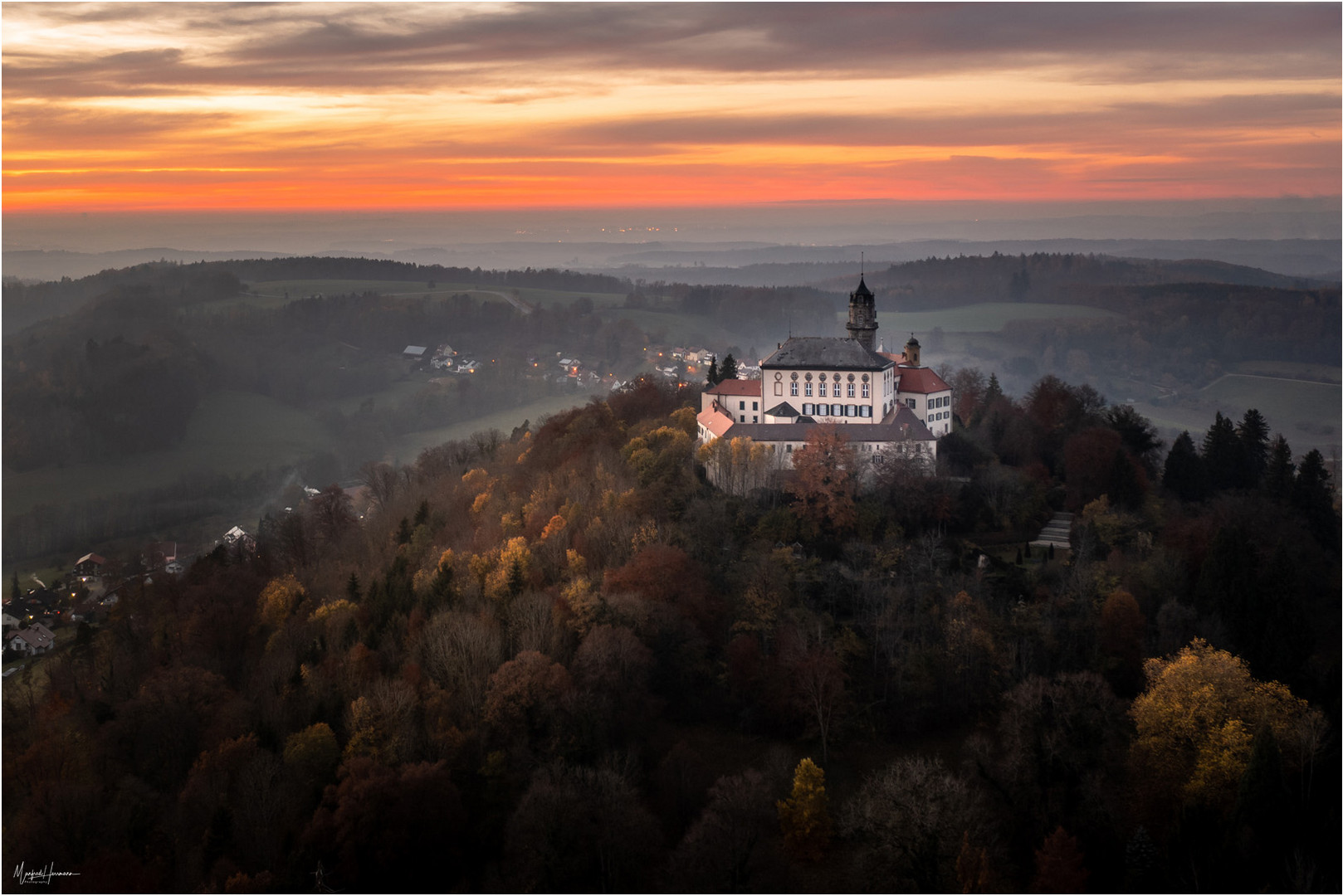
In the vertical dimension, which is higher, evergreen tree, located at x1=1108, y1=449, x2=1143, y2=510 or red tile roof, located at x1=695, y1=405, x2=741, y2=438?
red tile roof, located at x1=695, y1=405, x2=741, y2=438

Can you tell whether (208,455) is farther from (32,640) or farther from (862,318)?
(862,318)

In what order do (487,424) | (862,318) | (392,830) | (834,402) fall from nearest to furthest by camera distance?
(392,830) → (834,402) → (862,318) → (487,424)

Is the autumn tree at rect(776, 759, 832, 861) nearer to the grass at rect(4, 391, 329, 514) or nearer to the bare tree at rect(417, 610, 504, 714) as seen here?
the bare tree at rect(417, 610, 504, 714)

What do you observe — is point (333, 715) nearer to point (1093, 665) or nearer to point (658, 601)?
point (658, 601)

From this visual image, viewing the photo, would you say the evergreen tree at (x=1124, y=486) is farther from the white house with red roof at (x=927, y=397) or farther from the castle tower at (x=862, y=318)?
the castle tower at (x=862, y=318)

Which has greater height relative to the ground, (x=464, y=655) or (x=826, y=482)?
(x=826, y=482)

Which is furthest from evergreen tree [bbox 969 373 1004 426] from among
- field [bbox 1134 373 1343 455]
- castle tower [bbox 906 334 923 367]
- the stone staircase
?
field [bbox 1134 373 1343 455]

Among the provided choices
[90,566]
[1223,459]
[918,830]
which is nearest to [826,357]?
[1223,459]
